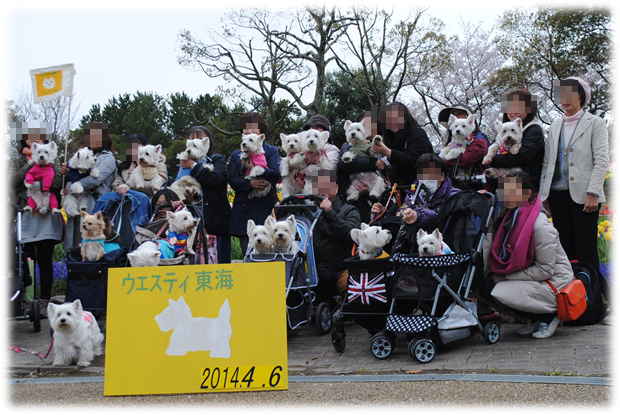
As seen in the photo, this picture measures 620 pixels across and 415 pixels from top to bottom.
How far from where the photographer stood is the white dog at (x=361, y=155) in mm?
5840

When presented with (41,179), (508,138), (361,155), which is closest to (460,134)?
(508,138)

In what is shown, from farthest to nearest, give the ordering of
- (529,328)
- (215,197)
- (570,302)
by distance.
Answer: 1. (215,197)
2. (529,328)
3. (570,302)

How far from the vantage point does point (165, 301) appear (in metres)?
3.64

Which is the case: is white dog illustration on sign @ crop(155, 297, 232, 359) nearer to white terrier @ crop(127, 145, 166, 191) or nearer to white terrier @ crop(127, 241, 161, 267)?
white terrier @ crop(127, 241, 161, 267)

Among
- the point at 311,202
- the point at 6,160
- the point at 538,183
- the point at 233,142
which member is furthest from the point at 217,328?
the point at 233,142

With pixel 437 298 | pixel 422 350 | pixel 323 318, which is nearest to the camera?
pixel 422 350

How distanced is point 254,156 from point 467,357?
10.2 feet

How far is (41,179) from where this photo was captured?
20.7ft

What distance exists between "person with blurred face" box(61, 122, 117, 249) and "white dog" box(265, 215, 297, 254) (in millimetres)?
2607

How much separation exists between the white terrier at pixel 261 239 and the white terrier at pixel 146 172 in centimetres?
208

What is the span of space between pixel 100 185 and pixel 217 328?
3.68 meters

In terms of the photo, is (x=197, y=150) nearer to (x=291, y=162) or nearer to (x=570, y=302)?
(x=291, y=162)

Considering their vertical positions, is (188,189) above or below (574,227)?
above

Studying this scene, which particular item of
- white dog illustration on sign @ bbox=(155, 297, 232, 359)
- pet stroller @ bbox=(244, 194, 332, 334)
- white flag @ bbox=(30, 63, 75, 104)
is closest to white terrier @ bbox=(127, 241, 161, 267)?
pet stroller @ bbox=(244, 194, 332, 334)
